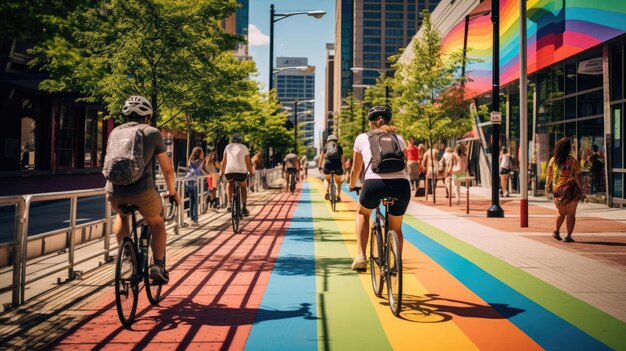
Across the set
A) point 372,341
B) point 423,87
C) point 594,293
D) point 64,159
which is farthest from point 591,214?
point 64,159

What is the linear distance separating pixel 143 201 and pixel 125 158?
44cm

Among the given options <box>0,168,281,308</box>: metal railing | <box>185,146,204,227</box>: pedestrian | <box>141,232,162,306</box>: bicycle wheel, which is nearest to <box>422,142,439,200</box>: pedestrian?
<box>185,146,204,227</box>: pedestrian

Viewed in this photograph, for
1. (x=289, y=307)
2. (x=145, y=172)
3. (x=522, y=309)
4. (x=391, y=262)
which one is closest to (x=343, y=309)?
(x=289, y=307)

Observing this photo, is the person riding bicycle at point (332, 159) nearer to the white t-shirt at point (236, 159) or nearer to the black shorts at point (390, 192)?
the white t-shirt at point (236, 159)

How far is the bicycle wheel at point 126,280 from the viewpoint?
477 centimetres

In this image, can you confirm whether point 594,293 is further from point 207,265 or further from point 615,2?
point 615,2

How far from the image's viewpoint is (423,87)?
73.5 feet

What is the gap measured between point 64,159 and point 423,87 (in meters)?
16.1

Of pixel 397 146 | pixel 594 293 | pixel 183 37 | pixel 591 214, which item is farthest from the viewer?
pixel 591 214

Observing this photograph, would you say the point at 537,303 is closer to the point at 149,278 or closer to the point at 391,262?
the point at 391,262

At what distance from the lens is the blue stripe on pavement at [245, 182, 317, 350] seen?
14.9 ft

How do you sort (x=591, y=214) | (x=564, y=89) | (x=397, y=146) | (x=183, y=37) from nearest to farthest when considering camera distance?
1. (x=397, y=146)
2. (x=183, y=37)
3. (x=591, y=214)
4. (x=564, y=89)

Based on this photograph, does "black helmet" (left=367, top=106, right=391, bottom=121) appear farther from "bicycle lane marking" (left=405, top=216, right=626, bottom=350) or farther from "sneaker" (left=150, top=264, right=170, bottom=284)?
"sneaker" (left=150, top=264, right=170, bottom=284)

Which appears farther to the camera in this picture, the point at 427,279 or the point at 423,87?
the point at 423,87
